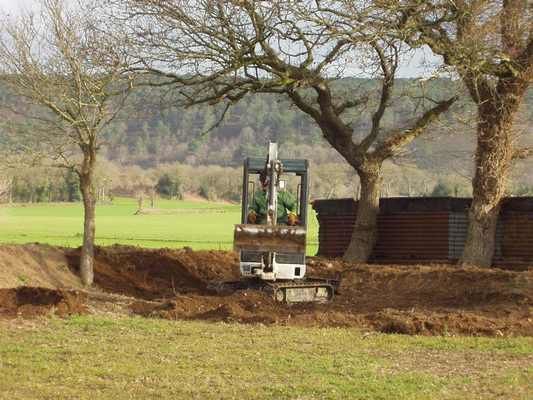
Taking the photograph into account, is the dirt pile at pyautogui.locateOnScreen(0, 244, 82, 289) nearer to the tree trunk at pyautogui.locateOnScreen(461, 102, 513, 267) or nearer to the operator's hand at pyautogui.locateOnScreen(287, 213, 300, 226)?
the operator's hand at pyautogui.locateOnScreen(287, 213, 300, 226)

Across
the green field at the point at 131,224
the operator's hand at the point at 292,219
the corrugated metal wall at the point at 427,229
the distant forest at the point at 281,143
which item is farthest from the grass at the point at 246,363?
the green field at the point at 131,224

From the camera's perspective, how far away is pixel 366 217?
28.0m

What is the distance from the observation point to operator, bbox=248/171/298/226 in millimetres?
19688

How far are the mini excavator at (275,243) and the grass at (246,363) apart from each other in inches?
136

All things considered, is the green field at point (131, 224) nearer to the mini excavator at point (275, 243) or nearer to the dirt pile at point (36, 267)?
the dirt pile at point (36, 267)

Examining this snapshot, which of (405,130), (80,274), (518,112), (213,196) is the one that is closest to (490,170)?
(518,112)

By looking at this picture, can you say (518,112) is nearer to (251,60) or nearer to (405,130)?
(405,130)

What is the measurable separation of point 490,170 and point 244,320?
10462mm

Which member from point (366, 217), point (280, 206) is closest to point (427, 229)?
point (366, 217)

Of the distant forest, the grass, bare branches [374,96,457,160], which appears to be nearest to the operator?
the grass

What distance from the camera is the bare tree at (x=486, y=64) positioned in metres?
23.2

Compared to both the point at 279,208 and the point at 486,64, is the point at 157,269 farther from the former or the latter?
the point at 486,64

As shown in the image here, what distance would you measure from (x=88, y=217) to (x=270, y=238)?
5661 millimetres

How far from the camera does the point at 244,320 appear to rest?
1656cm
